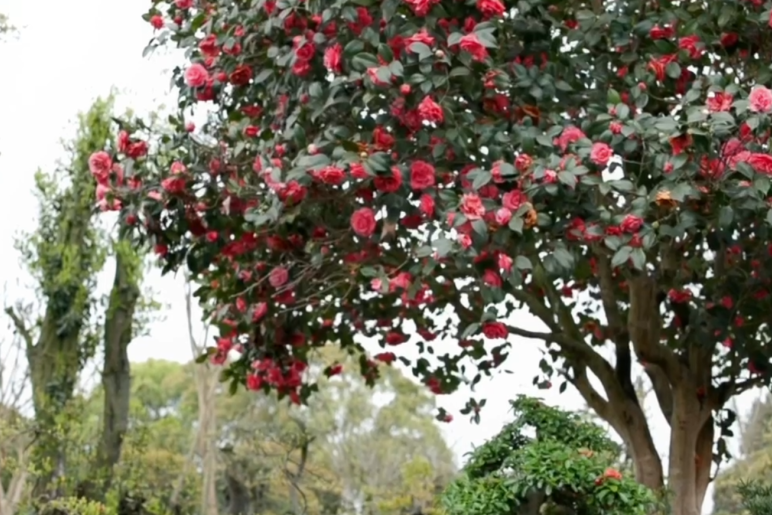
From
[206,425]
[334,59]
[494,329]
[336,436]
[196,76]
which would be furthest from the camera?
[336,436]

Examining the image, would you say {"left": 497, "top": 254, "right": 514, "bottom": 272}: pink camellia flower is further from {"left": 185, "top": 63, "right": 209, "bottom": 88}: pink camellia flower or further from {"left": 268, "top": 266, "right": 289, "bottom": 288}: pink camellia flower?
{"left": 185, "top": 63, "right": 209, "bottom": 88}: pink camellia flower

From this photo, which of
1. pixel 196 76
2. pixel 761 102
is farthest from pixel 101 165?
pixel 761 102

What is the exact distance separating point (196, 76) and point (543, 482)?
1.86m

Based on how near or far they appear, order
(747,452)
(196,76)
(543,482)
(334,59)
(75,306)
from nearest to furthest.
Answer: (543,482), (334,59), (196,76), (75,306), (747,452)

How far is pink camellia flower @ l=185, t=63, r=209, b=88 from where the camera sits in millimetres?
3566

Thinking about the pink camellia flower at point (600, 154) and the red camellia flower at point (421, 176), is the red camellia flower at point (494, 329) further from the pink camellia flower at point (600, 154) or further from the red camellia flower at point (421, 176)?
the pink camellia flower at point (600, 154)

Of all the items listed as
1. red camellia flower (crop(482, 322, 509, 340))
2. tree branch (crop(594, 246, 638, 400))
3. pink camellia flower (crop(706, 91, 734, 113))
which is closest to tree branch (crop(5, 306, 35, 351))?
tree branch (crop(594, 246, 638, 400))

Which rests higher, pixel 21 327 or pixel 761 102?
pixel 21 327

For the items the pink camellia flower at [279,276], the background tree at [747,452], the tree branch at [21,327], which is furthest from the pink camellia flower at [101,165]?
the background tree at [747,452]

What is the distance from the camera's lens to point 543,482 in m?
2.73

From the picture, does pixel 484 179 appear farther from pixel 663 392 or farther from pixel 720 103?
pixel 663 392

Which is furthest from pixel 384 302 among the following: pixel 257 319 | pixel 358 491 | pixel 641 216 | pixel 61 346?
pixel 358 491

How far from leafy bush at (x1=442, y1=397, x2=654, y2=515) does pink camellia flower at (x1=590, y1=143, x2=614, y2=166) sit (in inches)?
31.1

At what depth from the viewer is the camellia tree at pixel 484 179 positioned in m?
2.88
